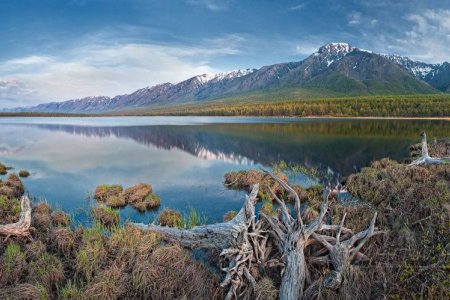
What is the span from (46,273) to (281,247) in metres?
6.40

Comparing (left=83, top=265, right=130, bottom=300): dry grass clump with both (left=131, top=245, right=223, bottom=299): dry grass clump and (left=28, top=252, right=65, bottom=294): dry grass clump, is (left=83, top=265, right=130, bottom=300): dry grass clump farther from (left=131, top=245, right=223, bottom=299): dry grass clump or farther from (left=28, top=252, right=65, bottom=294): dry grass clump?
(left=28, top=252, right=65, bottom=294): dry grass clump

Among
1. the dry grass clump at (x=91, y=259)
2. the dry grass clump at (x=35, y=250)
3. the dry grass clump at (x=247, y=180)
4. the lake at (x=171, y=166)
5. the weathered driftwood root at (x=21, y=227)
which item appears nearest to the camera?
the dry grass clump at (x=91, y=259)

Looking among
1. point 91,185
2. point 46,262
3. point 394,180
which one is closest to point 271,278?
point 46,262

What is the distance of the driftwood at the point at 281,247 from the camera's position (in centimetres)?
777

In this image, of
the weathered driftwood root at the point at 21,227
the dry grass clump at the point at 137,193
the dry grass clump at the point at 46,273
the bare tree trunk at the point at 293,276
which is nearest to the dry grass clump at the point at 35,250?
the dry grass clump at the point at 46,273

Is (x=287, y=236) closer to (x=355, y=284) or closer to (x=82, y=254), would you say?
(x=355, y=284)

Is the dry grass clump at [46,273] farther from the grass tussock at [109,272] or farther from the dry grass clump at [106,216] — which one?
the dry grass clump at [106,216]

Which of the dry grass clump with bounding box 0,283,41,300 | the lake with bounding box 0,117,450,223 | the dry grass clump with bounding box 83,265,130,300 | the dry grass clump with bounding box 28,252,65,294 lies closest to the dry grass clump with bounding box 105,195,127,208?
the lake with bounding box 0,117,450,223

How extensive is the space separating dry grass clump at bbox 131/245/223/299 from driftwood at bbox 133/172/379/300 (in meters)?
0.68

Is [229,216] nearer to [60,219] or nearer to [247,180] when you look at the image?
[60,219]

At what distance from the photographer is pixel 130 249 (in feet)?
30.0

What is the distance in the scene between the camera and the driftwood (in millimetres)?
7773

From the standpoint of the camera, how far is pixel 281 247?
8.86m

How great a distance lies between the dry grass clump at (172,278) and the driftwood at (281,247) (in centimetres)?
68
